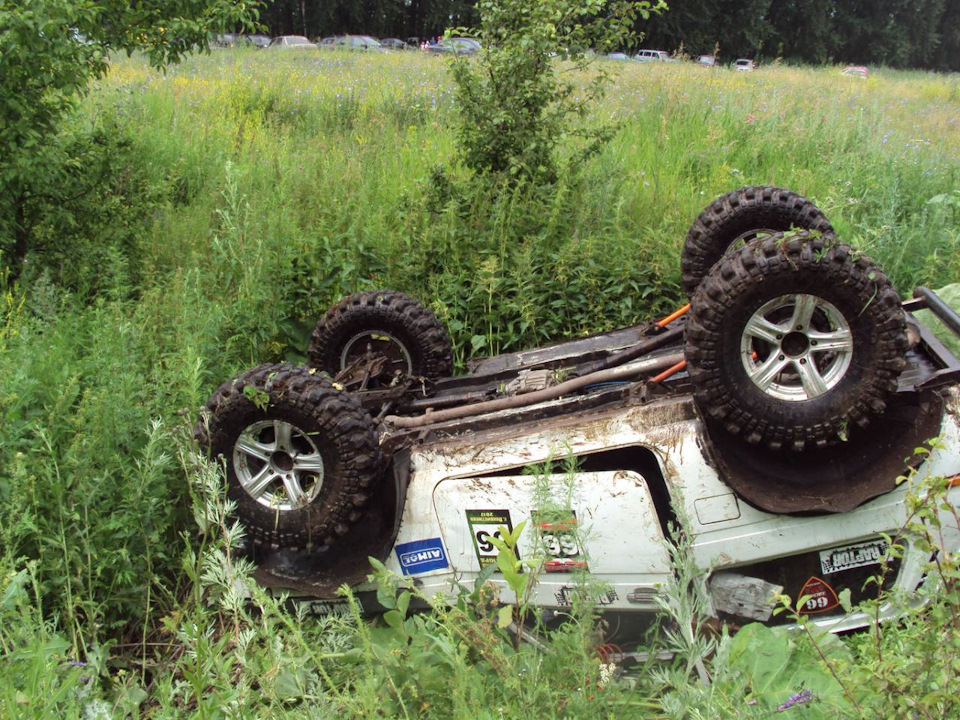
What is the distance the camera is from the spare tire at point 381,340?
16.5 ft

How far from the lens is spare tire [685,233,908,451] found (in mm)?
3301

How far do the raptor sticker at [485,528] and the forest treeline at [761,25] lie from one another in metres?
32.1

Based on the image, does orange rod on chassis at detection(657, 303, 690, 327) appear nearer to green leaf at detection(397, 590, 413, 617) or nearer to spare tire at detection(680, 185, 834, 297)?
spare tire at detection(680, 185, 834, 297)

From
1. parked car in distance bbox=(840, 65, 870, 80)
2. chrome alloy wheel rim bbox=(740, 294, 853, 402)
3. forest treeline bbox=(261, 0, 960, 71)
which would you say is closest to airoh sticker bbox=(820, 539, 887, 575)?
chrome alloy wheel rim bbox=(740, 294, 853, 402)

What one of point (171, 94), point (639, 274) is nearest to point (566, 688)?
point (639, 274)

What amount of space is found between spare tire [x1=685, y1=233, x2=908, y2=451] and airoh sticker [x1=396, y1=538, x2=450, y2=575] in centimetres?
135

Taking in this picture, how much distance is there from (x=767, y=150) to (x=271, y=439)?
7.18 m

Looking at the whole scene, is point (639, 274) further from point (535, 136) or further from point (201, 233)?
point (201, 233)

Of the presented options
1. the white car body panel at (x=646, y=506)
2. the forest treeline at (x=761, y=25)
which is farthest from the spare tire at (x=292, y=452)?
the forest treeline at (x=761, y=25)

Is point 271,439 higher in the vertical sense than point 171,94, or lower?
lower

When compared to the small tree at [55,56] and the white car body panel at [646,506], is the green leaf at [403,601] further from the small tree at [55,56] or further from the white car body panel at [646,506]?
the small tree at [55,56]

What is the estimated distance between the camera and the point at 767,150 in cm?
925

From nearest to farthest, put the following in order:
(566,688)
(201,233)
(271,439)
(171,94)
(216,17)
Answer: (566,688), (271,439), (216,17), (201,233), (171,94)

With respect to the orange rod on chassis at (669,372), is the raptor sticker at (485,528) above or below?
below
